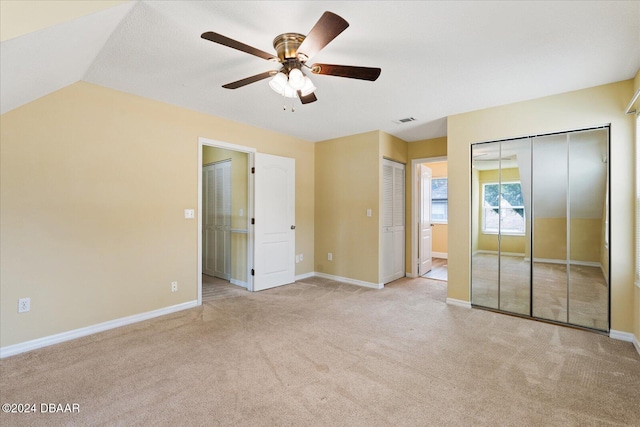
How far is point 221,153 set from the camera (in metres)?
5.05

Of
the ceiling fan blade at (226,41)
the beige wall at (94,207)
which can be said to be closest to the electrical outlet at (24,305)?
the beige wall at (94,207)

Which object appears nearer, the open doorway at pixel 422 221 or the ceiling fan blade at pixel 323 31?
the ceiling fan blade at pixel 323 31

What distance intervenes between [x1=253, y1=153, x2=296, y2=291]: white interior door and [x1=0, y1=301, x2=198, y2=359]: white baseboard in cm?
128

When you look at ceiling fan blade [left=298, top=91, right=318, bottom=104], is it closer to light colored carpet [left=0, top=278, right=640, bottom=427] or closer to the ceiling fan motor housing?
the ceiling fan motor housing

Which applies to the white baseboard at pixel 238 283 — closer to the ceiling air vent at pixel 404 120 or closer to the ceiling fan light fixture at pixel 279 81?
the ceiling fan light fixture at pixel 279 81

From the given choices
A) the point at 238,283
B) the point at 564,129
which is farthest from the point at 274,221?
the point at 564,129

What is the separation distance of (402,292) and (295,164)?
2.77 m

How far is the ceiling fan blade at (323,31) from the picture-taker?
4.97 feet

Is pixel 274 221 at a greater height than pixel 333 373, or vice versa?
pixel 274 221

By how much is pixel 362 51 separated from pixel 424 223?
3942 millimetres

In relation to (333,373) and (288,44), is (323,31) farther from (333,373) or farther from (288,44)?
(333,373)

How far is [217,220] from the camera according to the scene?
523cm

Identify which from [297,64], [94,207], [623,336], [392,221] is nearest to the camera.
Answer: [297,64]

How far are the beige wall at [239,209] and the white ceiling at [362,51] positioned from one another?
1.37 m
